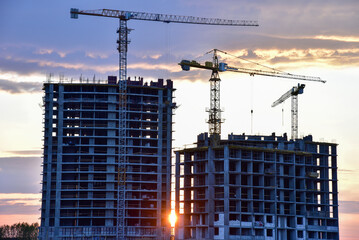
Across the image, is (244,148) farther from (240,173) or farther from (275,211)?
(275,211)

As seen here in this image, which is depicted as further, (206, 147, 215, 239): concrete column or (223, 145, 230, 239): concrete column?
(206, 147, 215, 239): concrete column

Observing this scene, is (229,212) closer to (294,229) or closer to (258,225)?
(258,225)

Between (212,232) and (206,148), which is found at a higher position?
(206,148)

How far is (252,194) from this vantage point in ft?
634

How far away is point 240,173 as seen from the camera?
Answer: 631 feet

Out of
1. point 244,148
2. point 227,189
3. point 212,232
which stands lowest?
point 212,232

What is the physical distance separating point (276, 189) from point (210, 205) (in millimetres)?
21668

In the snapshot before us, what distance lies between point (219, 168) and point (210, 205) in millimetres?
11919

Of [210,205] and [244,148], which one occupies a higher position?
[244,148]

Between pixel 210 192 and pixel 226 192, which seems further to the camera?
pixel 210 192

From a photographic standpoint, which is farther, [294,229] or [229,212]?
[294,229]

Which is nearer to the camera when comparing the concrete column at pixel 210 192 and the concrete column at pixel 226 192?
the concrete column at pixel 226 192

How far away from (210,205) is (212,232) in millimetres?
7647

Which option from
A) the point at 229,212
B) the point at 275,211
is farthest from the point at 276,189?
the point at 229,212
